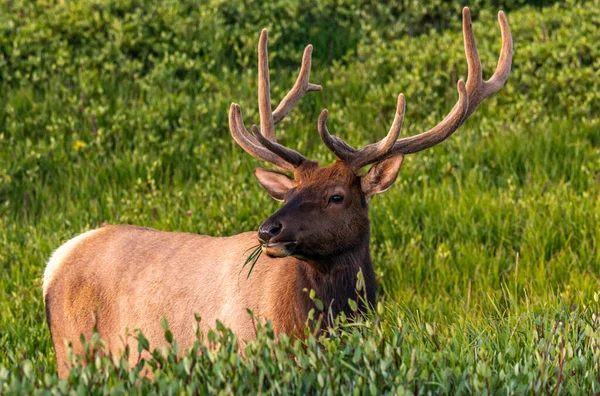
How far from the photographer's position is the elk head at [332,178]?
5.10 meters

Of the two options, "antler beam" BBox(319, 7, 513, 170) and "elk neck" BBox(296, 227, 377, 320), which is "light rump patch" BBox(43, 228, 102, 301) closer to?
"elk neck" BBox(296, 227, 377, 320)

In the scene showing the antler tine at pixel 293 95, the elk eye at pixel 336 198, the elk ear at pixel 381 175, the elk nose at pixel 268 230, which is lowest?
the elk nose at pixel 268 230

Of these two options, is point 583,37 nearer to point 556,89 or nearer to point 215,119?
point 556,89

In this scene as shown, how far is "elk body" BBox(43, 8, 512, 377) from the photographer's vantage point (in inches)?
209

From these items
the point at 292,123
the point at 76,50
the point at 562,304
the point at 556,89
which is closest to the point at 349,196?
the point at 562,304

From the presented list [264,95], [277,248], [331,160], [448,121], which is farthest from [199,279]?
[331,160]

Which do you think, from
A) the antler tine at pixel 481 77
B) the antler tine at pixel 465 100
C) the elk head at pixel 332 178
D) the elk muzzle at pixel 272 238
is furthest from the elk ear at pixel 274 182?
the antler tine at pixel 481 77

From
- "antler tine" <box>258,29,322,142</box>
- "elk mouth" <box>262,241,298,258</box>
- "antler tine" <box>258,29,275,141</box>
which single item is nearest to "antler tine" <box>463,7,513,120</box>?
"antler tine" <box>258,29,322,142</box>

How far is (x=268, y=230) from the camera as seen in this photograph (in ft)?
16.2

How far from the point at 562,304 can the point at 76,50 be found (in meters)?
7.87

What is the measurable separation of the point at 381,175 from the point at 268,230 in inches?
34.9

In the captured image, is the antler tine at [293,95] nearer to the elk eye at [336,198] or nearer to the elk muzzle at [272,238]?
the elk eye at [336,198]

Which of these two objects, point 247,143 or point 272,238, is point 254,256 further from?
point 247,143

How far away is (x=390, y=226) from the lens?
7.75 metres
